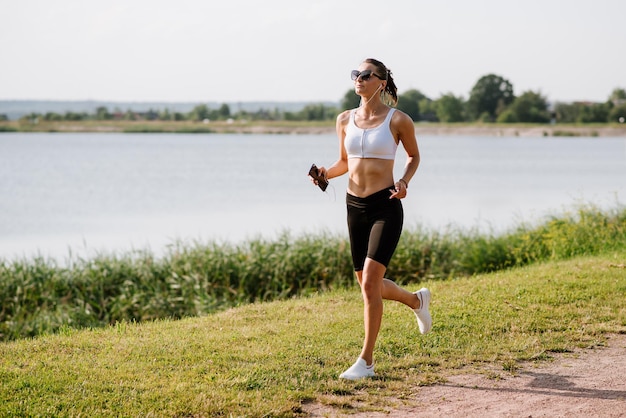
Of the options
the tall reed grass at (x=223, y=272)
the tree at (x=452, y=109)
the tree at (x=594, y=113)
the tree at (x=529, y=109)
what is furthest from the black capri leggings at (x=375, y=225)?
the tree at (x=594, y=113)

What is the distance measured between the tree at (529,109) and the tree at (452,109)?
4942 millimetres

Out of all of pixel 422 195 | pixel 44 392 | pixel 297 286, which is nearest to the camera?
pixel 44 392

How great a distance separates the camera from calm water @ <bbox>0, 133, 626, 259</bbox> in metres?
21.3

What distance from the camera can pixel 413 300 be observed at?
6.53 m

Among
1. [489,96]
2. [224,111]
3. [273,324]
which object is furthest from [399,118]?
[224,111]

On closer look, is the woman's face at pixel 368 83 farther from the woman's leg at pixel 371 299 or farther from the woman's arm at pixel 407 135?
the woman's leg at pixel 371 299

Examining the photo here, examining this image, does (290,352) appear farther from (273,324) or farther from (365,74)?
(365,74)

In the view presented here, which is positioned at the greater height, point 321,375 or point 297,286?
point 321,375

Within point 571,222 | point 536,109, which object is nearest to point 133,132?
point 536,109

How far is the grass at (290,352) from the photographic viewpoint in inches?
215

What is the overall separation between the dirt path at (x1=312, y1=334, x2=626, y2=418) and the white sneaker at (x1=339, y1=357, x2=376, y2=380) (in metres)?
0.41

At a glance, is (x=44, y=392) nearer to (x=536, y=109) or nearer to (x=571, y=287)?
(x=571, y=287)

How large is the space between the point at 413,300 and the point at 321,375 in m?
1.01

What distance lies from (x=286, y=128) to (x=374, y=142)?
255 ft
